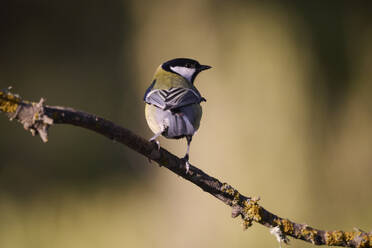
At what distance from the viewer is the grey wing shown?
1.62 metres

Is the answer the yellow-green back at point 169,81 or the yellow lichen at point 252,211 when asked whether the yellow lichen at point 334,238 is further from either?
the yellow-green back at point 169,81

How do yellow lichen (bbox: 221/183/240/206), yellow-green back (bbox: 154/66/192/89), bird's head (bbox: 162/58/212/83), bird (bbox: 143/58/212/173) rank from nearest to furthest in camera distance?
yellow lichen (bbox: 221/183/240/206), bird (bbox: 143/58/212/173), yellow-green back (bbox: 154/66/192/89), bird's head (bbox: 162/58/212/83)

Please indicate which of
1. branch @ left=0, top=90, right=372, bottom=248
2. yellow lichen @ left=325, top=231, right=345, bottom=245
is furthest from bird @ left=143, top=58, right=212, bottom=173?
yellow lichen @ left=325, top=231, right=345, bottom=245

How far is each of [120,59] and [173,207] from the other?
1121 millimetres

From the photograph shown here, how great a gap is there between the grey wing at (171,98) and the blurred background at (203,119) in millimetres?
1127

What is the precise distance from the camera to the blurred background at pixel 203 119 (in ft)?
9.05

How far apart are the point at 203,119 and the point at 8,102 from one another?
2110 millimetres

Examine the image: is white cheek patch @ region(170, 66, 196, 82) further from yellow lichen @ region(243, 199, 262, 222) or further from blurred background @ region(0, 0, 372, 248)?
yellow lichen @ region(243, 199, 262, 222)

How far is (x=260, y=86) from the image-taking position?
3010 mm

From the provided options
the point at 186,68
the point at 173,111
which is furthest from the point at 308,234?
the point at 186,68

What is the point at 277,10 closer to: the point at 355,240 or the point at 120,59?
the point at 120,59

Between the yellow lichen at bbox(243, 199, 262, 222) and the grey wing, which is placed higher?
the grey wing

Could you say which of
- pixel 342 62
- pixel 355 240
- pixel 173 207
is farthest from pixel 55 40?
pixel 355 240

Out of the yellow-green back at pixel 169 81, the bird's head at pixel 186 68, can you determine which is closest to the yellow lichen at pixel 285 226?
the yellow-green back at pixel 169 81
